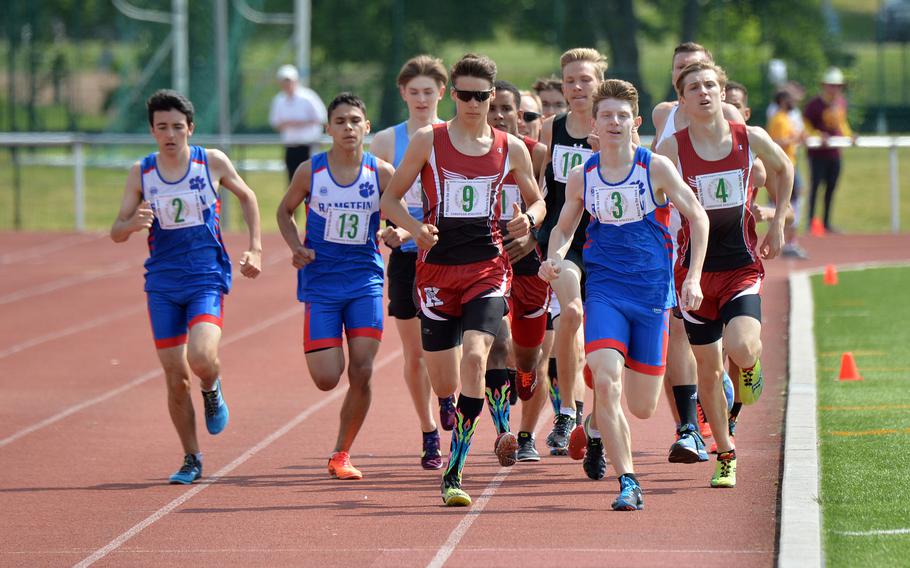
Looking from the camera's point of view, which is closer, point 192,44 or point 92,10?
point 192,44

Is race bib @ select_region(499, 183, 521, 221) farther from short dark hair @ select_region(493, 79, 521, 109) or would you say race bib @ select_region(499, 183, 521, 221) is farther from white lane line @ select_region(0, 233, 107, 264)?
white lane line @ select_region(0, 233, 107, 264)

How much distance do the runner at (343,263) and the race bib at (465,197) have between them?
0.89 meters

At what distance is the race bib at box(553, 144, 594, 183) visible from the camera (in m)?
8.46

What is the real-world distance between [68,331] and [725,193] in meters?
8.29

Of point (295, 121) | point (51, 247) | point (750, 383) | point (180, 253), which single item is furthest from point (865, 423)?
point (51, 247)

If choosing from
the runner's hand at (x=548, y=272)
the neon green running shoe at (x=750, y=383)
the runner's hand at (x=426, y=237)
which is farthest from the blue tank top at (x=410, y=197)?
the neon green running shoe at (x=750, y=383)

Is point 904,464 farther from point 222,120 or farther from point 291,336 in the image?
point 222,120

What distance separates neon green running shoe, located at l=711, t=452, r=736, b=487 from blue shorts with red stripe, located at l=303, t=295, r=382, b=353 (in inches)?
74.5

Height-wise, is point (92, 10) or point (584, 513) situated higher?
point (92, 10)

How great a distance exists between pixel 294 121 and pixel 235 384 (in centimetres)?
1034

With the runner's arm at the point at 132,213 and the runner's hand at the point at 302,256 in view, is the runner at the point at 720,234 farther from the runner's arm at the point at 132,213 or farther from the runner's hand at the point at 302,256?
the runner's arm at the point at 132,213

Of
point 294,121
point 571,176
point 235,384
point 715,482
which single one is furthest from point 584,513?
point 294,121

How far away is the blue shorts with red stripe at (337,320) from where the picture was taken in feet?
27.6

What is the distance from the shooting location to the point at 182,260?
8.48 meters
